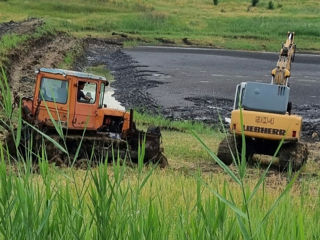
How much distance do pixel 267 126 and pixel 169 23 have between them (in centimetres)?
5297

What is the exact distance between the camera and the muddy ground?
26.2 meters

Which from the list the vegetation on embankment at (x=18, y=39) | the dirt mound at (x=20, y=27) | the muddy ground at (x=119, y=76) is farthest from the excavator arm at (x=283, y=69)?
the dirt mound at (x=20, y=27)

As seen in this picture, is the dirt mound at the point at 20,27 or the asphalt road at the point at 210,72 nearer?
the asphalt road at the point at 210,72

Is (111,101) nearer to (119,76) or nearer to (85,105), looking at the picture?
(119,76)

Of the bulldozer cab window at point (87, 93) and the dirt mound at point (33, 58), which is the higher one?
the bulldozer cab window at point (87, 93)

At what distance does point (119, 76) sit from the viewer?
3750 cm

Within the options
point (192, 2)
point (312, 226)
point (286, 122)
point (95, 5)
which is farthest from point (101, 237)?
point (192, 2)

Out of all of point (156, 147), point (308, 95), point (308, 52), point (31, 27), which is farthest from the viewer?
point (308, 52)

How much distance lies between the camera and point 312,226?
4.54 meters

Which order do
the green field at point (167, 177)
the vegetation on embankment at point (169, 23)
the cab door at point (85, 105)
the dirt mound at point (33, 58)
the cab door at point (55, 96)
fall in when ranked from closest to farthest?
the green field at point (167, 177), the cab door at point (55, 96), the cab door at point (85, 105), the dirt mound at point (33, 58), the vegetation on embankment at point (169, 23)

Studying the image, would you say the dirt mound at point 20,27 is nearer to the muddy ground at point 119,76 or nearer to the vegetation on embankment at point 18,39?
the muddy ground at point 119,76

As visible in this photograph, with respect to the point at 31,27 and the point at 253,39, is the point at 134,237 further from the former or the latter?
the point at 253,39

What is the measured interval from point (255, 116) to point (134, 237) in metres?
12.5

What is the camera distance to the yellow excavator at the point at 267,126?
52.0 ft
